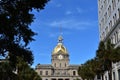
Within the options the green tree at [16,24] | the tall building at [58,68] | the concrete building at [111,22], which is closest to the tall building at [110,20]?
the concrete building at [111,22]

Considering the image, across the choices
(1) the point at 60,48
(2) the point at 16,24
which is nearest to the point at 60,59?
(1) the point at 60,48

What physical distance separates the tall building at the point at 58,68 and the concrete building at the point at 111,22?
10333 centimetres

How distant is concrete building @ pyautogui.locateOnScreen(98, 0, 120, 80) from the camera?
57.0 m

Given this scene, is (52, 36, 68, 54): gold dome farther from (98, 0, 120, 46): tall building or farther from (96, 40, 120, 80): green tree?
(96, 40, 120, 80): green tree

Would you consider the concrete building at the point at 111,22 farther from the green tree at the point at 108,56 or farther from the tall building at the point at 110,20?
the green tree at the point at 108,56

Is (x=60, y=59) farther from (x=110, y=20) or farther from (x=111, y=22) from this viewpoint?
(x=111, y=22)

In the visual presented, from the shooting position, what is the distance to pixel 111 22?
63062mm

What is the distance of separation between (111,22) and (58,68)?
11903 cm

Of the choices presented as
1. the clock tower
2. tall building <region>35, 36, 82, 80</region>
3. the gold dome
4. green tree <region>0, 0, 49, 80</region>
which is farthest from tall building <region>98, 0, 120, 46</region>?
the gold dome

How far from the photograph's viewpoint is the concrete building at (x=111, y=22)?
5703cm

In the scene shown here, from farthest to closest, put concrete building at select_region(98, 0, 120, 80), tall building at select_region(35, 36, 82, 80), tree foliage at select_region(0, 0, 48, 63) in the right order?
tall building at select_region(35, 36, 82, 80) < concrete building at select_region(98, 0, 120, 80) < tree foliage at select_region(0, 0, 48, 63)

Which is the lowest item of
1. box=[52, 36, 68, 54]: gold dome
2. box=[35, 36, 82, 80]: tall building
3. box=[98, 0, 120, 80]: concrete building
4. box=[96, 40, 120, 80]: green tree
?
box=[96, 40, 120, 80]: green tree

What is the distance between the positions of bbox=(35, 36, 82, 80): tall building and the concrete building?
10333 centimetres

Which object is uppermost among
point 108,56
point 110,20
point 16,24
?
point 110,20
